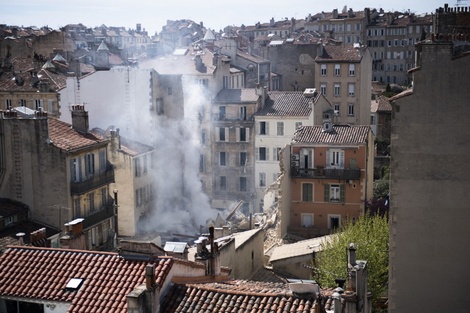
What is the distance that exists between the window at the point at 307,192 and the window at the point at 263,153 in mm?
12878

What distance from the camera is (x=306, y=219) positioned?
4684 centimetres

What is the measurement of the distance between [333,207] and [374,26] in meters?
79.5

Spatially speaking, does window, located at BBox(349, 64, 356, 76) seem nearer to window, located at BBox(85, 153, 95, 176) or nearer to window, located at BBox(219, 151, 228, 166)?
window, located at BBox(219, 151, 228, 166)

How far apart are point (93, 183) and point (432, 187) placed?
66.5ft

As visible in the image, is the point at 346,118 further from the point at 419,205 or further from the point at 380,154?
the point at 419,205

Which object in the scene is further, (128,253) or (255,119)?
(255,119)

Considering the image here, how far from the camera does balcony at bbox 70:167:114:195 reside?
35.6 m

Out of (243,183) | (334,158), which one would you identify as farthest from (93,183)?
(243,183)

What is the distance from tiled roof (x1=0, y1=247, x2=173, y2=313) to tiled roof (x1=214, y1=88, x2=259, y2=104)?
41.6 meters

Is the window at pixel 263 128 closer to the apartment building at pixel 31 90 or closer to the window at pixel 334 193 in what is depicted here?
the window at pixel 334 193

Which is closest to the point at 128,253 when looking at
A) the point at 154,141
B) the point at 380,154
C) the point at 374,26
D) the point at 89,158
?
the point at 89,158

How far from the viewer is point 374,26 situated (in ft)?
394

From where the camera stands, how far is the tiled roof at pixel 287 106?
191 ft

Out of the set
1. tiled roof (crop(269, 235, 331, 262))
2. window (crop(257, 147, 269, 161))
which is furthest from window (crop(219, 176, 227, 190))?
tiled roof (crop(269, 235, 331, 262))
